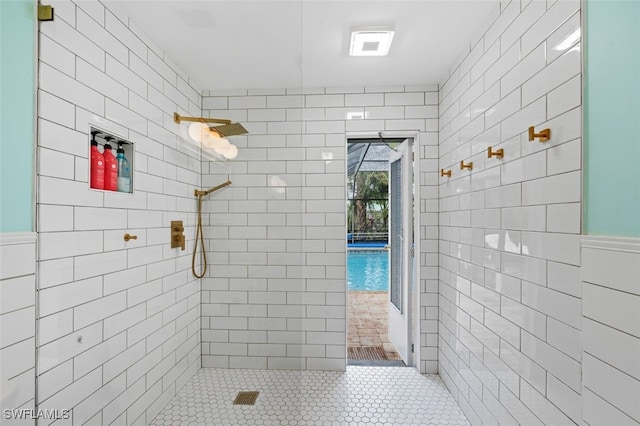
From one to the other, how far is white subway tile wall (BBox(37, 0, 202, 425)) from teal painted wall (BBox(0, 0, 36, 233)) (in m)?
0.04

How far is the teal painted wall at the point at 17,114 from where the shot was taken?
91 centimetres

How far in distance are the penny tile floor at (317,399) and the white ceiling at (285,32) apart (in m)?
1.58

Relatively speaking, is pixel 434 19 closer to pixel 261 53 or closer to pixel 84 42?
pixel 261 53

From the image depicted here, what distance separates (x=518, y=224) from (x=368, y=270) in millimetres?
5008

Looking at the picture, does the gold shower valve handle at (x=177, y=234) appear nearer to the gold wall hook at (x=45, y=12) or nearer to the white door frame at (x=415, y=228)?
the gold wall hook at (x=45, y=12)

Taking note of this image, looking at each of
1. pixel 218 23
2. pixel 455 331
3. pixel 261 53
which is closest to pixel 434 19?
pixel 261 53

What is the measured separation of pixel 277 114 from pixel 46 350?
1384mm

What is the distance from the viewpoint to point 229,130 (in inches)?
58.0

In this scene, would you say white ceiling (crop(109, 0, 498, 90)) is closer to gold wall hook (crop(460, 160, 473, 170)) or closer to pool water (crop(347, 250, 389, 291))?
gold wall hook (crop(460, 160, 473, 170))

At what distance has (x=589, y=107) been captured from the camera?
2.99 feet

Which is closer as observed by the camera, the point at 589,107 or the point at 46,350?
the point at 589,107

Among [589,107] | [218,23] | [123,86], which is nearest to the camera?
[589,107]

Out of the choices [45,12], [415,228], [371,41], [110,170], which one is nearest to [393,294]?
[415,228]

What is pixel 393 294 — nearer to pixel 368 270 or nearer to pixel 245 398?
pixel 245 398
